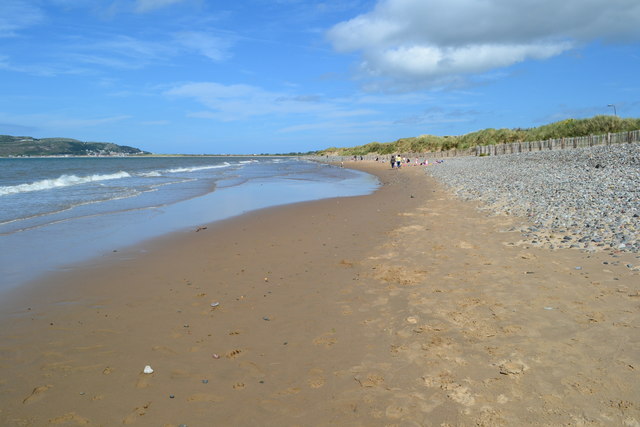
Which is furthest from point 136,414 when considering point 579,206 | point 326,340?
point 579,206

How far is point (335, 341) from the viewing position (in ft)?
14.4

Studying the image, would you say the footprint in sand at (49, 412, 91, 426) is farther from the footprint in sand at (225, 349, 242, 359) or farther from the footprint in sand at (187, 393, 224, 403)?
the footprint in sand at (225, 349, 242, 359)

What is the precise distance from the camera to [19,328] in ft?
16.3

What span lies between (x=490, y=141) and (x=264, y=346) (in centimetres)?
6432

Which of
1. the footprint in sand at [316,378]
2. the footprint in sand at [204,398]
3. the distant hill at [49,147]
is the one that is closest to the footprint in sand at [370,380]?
the footprint in sand at [316,378]

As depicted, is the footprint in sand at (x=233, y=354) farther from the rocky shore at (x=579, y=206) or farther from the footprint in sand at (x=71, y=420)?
the rocky shore at (x=579, y=206)

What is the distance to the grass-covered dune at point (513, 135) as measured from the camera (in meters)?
38.7

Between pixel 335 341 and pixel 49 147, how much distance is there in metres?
191

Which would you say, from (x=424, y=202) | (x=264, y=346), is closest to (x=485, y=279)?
(x=264, y=346)

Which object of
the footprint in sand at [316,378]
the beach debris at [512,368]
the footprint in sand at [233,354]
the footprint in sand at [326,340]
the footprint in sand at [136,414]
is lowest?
the footprint in sand at [136,414]

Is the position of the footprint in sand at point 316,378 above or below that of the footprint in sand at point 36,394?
above

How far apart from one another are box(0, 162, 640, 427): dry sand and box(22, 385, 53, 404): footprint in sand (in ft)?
0.07

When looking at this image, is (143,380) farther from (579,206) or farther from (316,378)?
(579,206)

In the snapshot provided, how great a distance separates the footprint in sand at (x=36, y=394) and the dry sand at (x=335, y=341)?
0.07 ft
